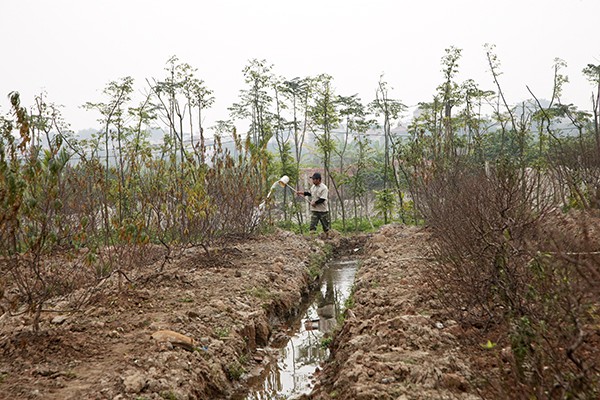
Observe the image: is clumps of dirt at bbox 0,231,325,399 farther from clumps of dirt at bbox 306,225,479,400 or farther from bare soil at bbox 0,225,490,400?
clumps of dirt at bbox 306,225,479,400

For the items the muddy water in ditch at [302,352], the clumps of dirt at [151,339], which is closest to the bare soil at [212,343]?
the clumps of dirt at [151,339]

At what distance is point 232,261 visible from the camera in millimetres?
7848

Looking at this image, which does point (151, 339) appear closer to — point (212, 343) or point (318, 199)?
point (212, 343)

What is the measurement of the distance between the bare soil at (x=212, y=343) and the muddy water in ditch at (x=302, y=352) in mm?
158

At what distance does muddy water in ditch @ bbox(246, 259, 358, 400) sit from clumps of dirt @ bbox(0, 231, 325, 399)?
21cm

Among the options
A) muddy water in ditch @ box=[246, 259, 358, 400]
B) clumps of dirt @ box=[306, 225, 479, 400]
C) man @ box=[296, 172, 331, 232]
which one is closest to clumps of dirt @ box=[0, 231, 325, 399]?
muddy water in ditch @ box=[246, 259, 358, 400]

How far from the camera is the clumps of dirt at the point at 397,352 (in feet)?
9.73

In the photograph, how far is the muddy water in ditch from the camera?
434 cm

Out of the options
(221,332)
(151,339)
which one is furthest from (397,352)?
(151,339)

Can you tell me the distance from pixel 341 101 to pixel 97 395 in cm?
A: 1399

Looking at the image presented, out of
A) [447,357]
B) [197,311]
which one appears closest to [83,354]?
[197,311]

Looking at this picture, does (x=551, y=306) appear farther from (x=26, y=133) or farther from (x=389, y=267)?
(x=389, y=267)

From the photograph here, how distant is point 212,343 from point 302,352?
1.27m

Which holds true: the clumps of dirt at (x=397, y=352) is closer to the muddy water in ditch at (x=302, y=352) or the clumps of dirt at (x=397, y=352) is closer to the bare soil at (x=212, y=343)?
the bare soil at (x=212, y=343)
